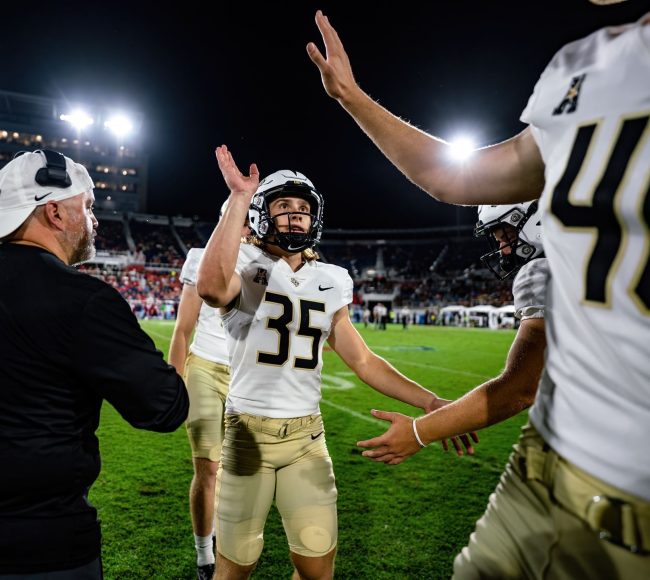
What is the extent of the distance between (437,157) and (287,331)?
58.6 inches

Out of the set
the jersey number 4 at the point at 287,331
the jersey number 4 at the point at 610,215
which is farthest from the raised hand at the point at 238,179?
the jersey number 4 at the point at 610,215

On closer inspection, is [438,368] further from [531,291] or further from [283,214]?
[531,291]

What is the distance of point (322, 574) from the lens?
2555mm

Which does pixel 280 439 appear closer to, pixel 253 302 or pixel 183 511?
pixel 253 302

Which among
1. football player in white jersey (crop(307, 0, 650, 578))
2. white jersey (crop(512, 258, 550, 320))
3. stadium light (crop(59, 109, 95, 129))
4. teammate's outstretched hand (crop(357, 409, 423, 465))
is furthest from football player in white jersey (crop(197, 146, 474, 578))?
stadium light (crop(59, 109, 95, 129))

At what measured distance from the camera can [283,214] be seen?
2977 mm

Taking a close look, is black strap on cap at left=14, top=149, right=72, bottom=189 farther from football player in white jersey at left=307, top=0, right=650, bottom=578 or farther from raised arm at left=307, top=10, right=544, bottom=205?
football player in white jersey at left=307, top=0, right=650, bottom=578

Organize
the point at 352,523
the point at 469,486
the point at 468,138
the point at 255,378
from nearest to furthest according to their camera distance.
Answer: the point at 255,378 → the point at 352,523 → the point at 469,486 → the point at 468,138

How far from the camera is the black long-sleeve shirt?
171 cm

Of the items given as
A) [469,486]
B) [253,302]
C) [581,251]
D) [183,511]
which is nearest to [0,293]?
[253,302]

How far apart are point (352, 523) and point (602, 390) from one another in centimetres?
371

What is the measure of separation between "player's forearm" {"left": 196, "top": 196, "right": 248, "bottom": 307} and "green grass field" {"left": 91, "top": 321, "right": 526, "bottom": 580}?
2.26 metres

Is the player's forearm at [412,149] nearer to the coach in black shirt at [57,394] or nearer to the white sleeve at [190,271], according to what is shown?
the coach in black shirt at [57,394]

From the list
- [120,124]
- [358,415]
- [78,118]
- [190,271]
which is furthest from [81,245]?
[120,124]
